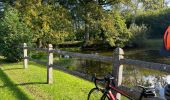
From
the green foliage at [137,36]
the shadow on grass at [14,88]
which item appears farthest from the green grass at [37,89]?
the green foliage at [137,36]

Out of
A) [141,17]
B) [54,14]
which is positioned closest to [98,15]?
[54,14]

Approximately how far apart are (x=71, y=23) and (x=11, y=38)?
18.5 metres

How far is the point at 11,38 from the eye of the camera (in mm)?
20688

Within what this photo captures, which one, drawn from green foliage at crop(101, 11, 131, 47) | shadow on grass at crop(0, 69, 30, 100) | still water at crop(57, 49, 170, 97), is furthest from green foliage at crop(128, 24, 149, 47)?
shadow on grass at crop(0, 69, 30, 100)

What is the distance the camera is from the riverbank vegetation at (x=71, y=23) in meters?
21.2

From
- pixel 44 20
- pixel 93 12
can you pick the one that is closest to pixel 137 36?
pixel 93 12

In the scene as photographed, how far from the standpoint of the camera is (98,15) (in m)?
38.1

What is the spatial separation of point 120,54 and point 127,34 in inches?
1488

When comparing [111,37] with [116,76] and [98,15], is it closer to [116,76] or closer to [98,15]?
[98,15]

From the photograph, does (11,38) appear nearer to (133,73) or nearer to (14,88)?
(133,73)

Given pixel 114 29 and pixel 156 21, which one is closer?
pixel 114 29

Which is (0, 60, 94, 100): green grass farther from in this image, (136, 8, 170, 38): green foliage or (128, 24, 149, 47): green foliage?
(136, 8, 170, 38): green foliage

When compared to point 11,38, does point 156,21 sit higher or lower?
higher

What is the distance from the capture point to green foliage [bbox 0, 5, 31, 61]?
20531mm
